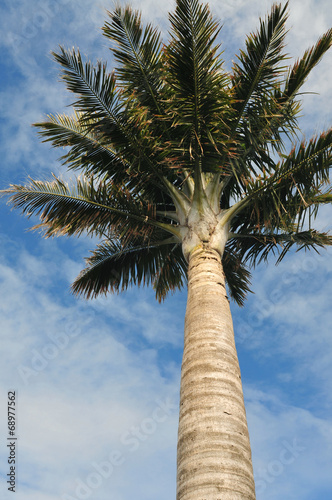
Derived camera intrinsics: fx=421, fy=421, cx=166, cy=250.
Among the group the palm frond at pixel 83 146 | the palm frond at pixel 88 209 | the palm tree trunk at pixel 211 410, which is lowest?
the palm tree trunk at pixel 211 410

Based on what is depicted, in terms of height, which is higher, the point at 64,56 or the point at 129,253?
the point at 64,56

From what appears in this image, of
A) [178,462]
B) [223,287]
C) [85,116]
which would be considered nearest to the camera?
[178,462]

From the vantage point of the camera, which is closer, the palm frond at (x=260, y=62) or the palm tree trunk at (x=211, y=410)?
the palm tree trunk at (x=211, y=410)

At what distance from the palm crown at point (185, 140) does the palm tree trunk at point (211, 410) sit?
1.53 metres

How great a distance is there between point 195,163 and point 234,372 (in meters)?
3.44

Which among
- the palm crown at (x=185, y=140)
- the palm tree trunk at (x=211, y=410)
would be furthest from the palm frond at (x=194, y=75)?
the palm tree trunk at (x=211, y=410)

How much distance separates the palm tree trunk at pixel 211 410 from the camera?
11.9ft

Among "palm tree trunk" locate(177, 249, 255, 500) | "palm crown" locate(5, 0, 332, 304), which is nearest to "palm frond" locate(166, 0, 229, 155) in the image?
"palm crown" locate(5, 0, 332, 304)

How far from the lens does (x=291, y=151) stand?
6.67m

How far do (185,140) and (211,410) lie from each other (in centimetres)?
423

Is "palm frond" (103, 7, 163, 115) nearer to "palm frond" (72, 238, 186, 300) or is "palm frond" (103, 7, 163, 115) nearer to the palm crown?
the palm crown

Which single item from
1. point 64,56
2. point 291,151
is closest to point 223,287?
point 291,151

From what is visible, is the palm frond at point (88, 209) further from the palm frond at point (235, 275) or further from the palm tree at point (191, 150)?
the palm frond at point (235, 275)

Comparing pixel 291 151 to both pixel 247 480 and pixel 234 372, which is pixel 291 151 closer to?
pixel 234 372
